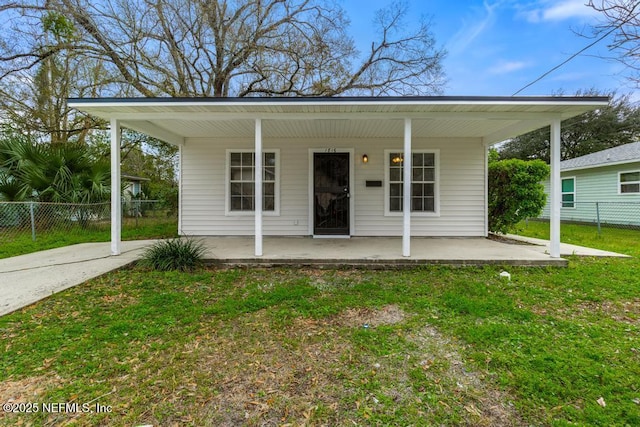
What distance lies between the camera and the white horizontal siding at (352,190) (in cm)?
679

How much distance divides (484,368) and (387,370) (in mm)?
662

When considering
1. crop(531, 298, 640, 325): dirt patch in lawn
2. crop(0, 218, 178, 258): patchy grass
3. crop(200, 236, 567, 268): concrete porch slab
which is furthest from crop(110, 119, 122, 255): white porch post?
crop(531, 298, 640, 325): dirt patch in lawn

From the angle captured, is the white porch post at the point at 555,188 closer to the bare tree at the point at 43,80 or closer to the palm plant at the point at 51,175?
the palm plant at the point at 51,175

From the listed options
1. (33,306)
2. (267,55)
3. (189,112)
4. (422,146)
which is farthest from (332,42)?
(33,306)

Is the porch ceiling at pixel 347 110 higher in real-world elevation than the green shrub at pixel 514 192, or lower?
higher

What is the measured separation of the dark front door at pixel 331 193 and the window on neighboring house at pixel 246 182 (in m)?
0.99

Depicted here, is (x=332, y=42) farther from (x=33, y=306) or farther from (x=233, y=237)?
(x=33, y=306)

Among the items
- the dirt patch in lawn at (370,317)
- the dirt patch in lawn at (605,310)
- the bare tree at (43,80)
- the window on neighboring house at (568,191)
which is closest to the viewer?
the dirt patch in lawn at (370,317)

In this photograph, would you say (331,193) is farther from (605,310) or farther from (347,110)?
(605,310)

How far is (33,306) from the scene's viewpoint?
118 inches

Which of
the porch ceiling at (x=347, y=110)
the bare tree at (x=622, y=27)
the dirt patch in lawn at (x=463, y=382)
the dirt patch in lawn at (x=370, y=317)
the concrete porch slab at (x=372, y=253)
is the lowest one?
the dirt patch in lawn at (x=463, y=382)

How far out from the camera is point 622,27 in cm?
Result: 451

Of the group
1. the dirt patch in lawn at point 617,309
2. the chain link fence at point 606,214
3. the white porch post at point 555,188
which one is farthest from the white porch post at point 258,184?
the chain link fence at point 606,214

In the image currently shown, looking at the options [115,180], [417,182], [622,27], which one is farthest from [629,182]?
[115,180]
